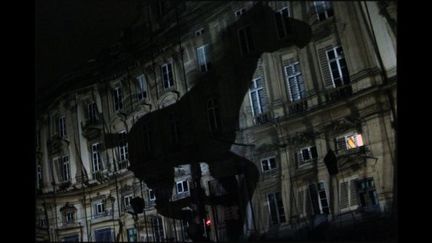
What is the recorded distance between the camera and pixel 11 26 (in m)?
1.86

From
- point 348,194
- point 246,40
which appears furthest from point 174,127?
point 348,194

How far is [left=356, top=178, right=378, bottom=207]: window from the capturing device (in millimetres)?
1896

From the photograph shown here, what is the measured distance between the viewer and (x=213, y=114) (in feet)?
7.09

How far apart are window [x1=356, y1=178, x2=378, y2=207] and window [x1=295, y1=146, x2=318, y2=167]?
0.80 feet

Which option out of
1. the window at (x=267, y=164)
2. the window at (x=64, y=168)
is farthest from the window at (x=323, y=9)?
the window at (x=64, y=168)

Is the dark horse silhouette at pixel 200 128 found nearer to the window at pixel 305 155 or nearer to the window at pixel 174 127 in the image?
the window at pixel 174 127

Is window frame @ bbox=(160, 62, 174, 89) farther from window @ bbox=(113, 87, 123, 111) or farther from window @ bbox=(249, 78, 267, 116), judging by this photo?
window @ bbox=(249, 78, 267, 116)

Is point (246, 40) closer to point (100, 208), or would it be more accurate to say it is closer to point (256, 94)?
point (256, 94)

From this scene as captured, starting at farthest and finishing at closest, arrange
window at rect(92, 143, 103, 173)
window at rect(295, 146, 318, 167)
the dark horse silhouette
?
window at rect(92, 143, 103, 173), the dark horse silhouette, window at rect(295, 146, 318, 167)

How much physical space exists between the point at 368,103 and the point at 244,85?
625 millimetres

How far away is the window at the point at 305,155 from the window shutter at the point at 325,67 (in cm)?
32

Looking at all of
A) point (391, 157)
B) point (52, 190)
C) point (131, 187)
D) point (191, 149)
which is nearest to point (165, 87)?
point (191, 149)

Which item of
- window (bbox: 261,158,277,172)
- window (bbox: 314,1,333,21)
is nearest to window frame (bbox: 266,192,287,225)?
window (bbox: 261,158,277,172)

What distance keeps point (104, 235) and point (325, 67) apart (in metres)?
1.51
